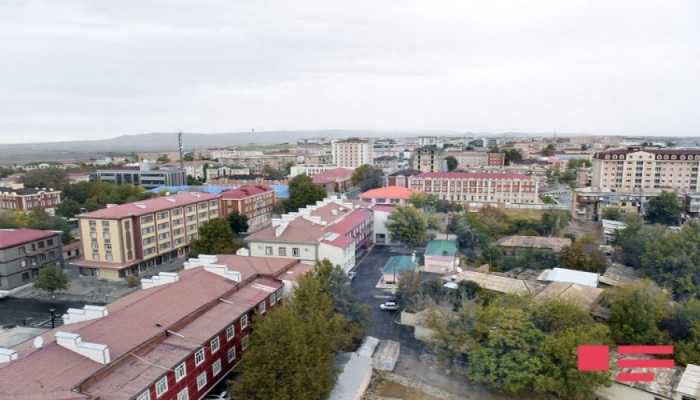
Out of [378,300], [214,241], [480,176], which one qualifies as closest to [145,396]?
[378,300]

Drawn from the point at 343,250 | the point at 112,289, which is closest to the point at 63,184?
the point at 112,289

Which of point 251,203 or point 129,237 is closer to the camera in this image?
point 129,237

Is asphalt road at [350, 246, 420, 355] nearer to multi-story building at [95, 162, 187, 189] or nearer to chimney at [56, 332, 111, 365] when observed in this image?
chimney at [56, 332, 111, 365]

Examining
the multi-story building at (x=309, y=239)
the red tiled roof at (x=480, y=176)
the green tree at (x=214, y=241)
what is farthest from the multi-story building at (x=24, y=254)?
the red tiled roof at (x=480, y=176)

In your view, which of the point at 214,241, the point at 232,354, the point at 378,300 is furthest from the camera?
the point at 214,241

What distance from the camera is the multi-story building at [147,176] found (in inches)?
2237

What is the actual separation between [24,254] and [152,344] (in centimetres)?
1783

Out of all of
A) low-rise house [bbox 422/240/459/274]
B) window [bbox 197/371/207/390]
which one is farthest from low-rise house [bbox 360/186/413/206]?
window [bbox 197/371/207/390]

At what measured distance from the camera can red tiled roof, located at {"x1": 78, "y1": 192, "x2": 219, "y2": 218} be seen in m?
25.6

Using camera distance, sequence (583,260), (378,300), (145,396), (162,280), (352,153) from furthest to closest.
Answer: (352,153) → (583,260) → (378,300) → (162,280) → (145,396)

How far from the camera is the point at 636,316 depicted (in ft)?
49.3

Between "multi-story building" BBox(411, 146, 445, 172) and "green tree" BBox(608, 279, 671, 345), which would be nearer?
"green tree" BBox(608, 279, 671, 345)

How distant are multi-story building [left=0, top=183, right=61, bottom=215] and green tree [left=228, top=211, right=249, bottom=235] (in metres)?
20.8

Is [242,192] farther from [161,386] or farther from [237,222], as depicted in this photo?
[161,386]
